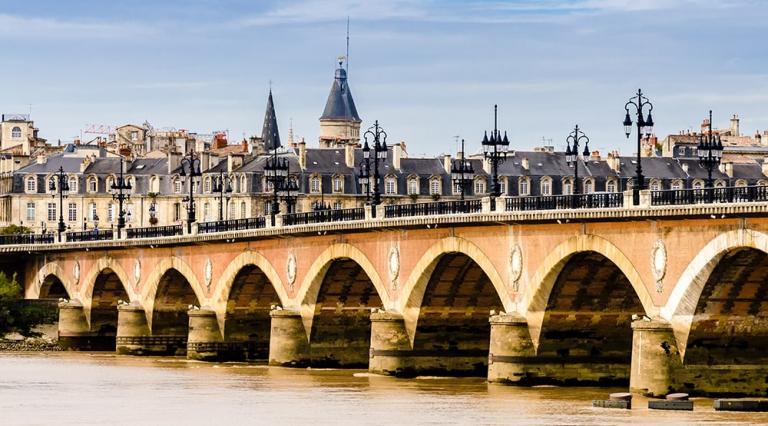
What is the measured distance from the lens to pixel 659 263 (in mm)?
56531

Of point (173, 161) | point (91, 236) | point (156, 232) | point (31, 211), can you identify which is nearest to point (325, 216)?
point (156, 232)

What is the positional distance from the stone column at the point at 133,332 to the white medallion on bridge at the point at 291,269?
14.3m

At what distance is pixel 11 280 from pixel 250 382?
41799 millimetres

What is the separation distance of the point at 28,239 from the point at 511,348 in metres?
51.3

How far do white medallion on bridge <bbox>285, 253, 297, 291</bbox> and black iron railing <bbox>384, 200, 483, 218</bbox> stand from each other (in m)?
7.55

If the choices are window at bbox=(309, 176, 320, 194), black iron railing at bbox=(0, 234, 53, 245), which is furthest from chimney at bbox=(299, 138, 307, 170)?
black iron railing at bbox=(0, 234, 53, 245)

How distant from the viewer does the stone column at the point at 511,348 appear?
207 ft

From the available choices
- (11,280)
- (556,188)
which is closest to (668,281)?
(11,280)

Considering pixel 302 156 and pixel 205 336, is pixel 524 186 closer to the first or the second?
pixel 302 156

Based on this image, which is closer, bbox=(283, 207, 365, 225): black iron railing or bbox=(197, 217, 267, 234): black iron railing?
bbox=(283, 207, 365, 225): black iron railing

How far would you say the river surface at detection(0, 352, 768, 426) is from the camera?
52.6 meters

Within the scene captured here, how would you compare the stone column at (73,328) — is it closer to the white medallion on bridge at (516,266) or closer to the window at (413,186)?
the white medallion on bridge at (516,266)

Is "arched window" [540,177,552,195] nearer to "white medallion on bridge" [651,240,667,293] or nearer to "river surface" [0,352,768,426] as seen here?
"river surface" [0,352,768,426]

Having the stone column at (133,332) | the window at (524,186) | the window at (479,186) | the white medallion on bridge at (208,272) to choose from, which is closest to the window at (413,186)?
the window at (479,186)
